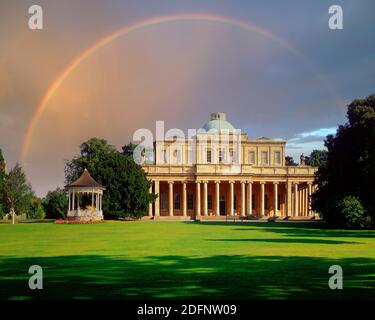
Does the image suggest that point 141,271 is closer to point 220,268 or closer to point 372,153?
point 220,268

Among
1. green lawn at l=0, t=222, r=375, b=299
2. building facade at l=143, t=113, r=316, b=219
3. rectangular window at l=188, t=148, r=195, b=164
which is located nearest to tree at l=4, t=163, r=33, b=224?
building facade at l=143, t=113, r=316, b=219

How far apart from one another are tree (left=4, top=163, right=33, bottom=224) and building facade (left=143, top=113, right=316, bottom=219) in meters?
21.2

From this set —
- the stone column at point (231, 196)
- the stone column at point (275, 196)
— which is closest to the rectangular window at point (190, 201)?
the stone column at point (231, 196)

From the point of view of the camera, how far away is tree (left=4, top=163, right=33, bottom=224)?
85.1 metres

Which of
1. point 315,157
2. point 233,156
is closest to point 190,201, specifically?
point 233,156

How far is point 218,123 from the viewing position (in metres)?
110

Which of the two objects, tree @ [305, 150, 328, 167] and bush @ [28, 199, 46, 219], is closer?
bush @ [28, 199, 46, 219]

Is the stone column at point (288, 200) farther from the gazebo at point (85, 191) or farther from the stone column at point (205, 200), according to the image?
the gazebo at point (85, 191)

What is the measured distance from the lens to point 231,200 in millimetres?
96750

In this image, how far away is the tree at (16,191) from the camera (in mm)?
85125

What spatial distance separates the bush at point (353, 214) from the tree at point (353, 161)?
0.46 m

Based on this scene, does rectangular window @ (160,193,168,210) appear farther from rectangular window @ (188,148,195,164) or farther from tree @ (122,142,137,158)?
tree @ (122,142,137,158)
